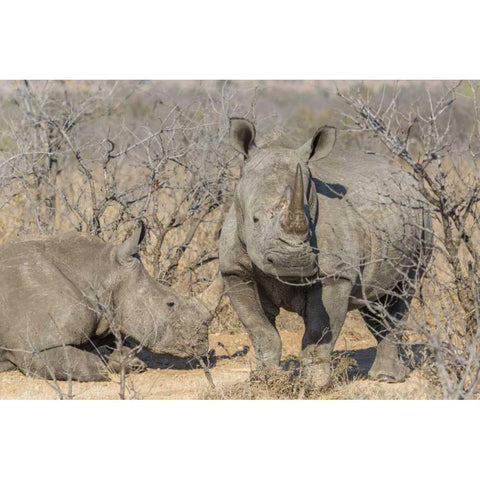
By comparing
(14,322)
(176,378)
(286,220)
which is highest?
(286,220)

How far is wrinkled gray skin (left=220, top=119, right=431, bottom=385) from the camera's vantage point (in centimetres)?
643

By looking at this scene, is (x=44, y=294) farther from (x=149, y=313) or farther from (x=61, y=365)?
(x=149, y=313)

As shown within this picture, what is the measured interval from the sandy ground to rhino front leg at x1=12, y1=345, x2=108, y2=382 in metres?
0.09

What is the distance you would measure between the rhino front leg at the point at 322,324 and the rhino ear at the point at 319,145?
0.97 metres

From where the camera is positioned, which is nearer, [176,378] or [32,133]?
[176,378]

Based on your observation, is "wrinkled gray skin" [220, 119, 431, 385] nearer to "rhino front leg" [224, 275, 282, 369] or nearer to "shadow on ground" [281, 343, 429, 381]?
"rhino front leg" [224, 275, 282, 369]

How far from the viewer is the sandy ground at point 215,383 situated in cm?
702

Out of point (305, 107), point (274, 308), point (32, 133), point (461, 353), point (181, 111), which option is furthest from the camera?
point (305, 107)

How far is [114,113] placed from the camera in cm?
1339

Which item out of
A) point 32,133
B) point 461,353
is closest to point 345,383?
point 461,353

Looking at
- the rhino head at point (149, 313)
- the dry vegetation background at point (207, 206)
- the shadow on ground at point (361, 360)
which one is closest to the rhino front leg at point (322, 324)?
the dry vegetation background at point (207, 206)

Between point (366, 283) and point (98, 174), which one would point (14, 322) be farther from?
point (98, 174)

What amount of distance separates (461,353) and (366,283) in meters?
1.39

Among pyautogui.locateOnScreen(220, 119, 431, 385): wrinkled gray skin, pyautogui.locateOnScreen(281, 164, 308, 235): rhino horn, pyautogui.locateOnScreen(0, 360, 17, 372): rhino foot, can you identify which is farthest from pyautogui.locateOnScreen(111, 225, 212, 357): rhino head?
pyautogui.locateOnScreen(281, 164, 308, 235): rhino horn
